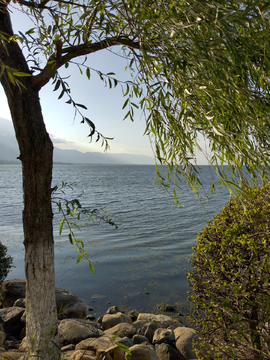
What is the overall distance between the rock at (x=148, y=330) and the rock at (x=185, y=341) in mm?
551

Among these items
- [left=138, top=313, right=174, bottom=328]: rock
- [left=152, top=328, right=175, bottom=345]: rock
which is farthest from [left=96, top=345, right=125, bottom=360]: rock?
[left=138, top=313, right=174, bottom=328]: rock

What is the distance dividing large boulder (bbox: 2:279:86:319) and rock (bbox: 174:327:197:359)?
274cm

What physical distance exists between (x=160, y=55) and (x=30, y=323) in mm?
3924

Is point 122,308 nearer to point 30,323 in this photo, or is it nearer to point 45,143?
point 30,323

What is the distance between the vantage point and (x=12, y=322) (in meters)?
6.38

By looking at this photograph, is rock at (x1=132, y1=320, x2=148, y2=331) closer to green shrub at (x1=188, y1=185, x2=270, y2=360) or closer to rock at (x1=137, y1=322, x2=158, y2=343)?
rock at (x1=137, y1=322, x2=158, y2=343)

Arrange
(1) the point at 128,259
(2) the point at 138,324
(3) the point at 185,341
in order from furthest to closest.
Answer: (1) the point at 128,259, (2) the point at 138,324, (3) the point at 185,341

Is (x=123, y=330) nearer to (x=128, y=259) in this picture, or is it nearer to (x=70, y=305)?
(x=70, y=305)

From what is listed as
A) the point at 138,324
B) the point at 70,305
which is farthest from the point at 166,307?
the point at 70,305

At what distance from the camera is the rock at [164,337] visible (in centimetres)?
600

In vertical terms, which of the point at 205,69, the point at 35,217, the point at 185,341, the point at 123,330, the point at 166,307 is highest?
the point at 205,69

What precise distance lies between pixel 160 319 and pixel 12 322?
3800 mm

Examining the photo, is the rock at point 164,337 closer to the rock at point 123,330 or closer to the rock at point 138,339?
the rock at point 138,339

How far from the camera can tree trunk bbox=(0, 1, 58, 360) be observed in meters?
3.64
